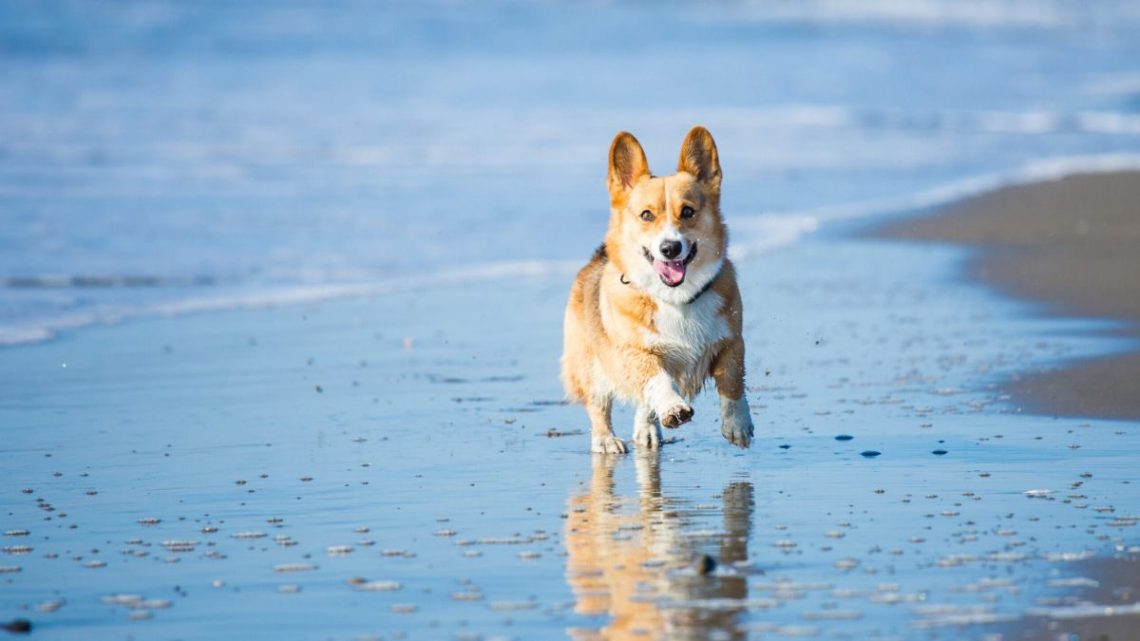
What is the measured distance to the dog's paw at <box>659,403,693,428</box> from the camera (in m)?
5.49

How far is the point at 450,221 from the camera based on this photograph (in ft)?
43.4

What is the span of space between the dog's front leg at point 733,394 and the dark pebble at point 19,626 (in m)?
2.56

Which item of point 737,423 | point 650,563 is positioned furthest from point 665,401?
point 650,563

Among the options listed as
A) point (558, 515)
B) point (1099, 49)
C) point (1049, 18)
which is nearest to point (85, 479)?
point (558, 515)

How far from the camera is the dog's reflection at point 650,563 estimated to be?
3752 millimetres

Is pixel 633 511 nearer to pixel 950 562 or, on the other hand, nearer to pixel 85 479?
pixel 950 562

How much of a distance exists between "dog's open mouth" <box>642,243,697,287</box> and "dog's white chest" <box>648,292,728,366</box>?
0.10 meters

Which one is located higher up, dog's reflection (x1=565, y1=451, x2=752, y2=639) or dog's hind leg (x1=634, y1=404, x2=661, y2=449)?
dog's hind leg (x1=634, y1=404, x2=661, y2=449)

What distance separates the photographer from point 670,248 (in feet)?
18.7

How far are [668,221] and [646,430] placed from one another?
75 cm

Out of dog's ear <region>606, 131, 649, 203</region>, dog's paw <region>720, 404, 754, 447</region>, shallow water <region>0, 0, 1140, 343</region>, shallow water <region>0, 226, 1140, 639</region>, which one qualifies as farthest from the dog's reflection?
shallow water <region>0, 0, 1140, 343</region>

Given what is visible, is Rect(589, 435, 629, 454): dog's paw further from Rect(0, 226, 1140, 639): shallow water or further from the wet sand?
the wet sand

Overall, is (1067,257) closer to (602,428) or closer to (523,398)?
(523,398)

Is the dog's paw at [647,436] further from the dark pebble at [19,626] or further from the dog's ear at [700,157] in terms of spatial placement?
the dark pebble at [19,626]
